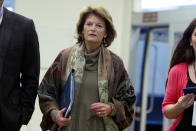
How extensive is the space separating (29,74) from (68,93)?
265mm

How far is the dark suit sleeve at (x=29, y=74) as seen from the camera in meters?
2.42

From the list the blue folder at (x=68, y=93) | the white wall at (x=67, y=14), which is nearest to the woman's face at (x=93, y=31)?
the blue folder at (x=68, y=93)

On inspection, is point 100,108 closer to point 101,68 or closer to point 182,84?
point 101,68

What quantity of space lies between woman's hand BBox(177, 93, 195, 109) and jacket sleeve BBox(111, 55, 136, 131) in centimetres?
37

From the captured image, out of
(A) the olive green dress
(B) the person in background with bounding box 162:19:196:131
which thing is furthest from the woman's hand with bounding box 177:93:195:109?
(A) the olive green dress

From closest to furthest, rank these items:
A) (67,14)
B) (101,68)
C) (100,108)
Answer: (100,108) → (101,68) → (67,14)

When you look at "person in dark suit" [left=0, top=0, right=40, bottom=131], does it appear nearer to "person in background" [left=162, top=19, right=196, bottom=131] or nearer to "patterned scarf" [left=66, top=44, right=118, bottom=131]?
"patterned scarf" [left=66, top=44, right=118, bottom=131]

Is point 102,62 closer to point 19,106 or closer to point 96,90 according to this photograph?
point 96,90

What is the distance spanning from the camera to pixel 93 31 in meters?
2.59

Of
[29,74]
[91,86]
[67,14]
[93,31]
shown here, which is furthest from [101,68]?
[67,14]

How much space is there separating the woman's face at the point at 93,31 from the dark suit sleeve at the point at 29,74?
1.13 ft

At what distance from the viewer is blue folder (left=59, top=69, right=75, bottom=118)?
2.37 m

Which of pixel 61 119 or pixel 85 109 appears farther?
pixel 85 109

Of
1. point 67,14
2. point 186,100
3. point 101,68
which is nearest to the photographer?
point 186,100
